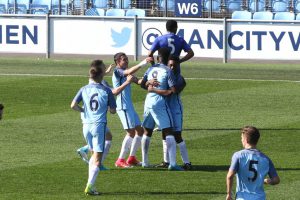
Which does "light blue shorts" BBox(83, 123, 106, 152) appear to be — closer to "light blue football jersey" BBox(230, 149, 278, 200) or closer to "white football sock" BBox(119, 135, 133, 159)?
"white football sock" BBox(119, 135, 133, 159)

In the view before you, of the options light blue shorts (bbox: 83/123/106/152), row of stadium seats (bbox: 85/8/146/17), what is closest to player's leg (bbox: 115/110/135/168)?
light blue shorts (bbox: 83/123/106/152)

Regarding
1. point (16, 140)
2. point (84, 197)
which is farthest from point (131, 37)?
point (84, 197)

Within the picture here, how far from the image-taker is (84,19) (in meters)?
38.6

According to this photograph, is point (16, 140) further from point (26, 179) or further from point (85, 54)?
point (85, 54)

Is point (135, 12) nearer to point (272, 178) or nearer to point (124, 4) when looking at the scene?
point (124, 4)

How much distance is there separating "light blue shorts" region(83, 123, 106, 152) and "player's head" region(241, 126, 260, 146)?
378 centimetres

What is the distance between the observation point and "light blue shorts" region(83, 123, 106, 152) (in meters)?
14.5

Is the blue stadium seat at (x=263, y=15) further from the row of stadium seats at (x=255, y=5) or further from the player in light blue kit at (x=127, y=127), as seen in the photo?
the player in light blue kit at (x=127, y=127)

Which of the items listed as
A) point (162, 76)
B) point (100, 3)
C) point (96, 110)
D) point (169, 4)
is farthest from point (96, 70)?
point (100, 3)

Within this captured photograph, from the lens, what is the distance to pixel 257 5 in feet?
146

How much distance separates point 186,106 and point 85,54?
13570mm

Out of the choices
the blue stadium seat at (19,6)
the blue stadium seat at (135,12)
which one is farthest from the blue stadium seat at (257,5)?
the blue stadium seat at (19,6)

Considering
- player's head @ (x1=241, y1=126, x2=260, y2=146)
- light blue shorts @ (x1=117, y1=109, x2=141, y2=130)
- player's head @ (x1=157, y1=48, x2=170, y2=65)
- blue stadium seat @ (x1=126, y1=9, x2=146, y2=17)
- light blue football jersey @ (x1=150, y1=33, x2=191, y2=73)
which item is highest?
blue stadium seat @ (x1=126, y1=9, x2=146, y2=17)

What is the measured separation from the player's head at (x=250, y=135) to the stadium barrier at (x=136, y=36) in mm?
25307
